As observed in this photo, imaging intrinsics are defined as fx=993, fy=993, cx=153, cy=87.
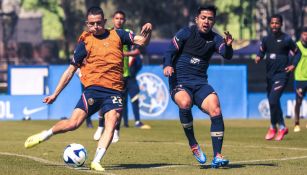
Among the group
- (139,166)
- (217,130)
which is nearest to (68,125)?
(139,166)

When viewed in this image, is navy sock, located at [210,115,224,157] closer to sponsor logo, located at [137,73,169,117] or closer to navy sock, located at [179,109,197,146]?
navy sock, located at [179,109,197,146]

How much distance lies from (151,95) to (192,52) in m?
15.7

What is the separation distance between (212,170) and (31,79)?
1712cm

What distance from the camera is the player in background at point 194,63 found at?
1355cm

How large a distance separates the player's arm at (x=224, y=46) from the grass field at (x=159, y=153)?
5.01 ft

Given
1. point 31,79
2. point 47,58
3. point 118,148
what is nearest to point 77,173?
point 118,148

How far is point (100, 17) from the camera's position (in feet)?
42.8

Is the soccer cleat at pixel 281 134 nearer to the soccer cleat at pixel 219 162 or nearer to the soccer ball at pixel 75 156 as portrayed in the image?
the soccer cleat at pixel 219 162

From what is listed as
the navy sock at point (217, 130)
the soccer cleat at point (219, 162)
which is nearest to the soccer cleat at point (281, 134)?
the navy sock at point (217, 130)

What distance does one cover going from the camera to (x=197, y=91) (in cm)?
1369

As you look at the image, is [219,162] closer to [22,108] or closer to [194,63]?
[194,63]

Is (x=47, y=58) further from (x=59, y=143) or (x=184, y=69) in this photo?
(x=184, y=69)

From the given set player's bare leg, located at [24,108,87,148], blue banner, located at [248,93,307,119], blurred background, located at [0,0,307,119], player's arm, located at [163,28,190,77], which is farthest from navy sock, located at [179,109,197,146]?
blurred background, located at [0,0,307,119]

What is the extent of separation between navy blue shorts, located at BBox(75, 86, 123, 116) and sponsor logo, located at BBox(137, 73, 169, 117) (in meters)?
16.2
